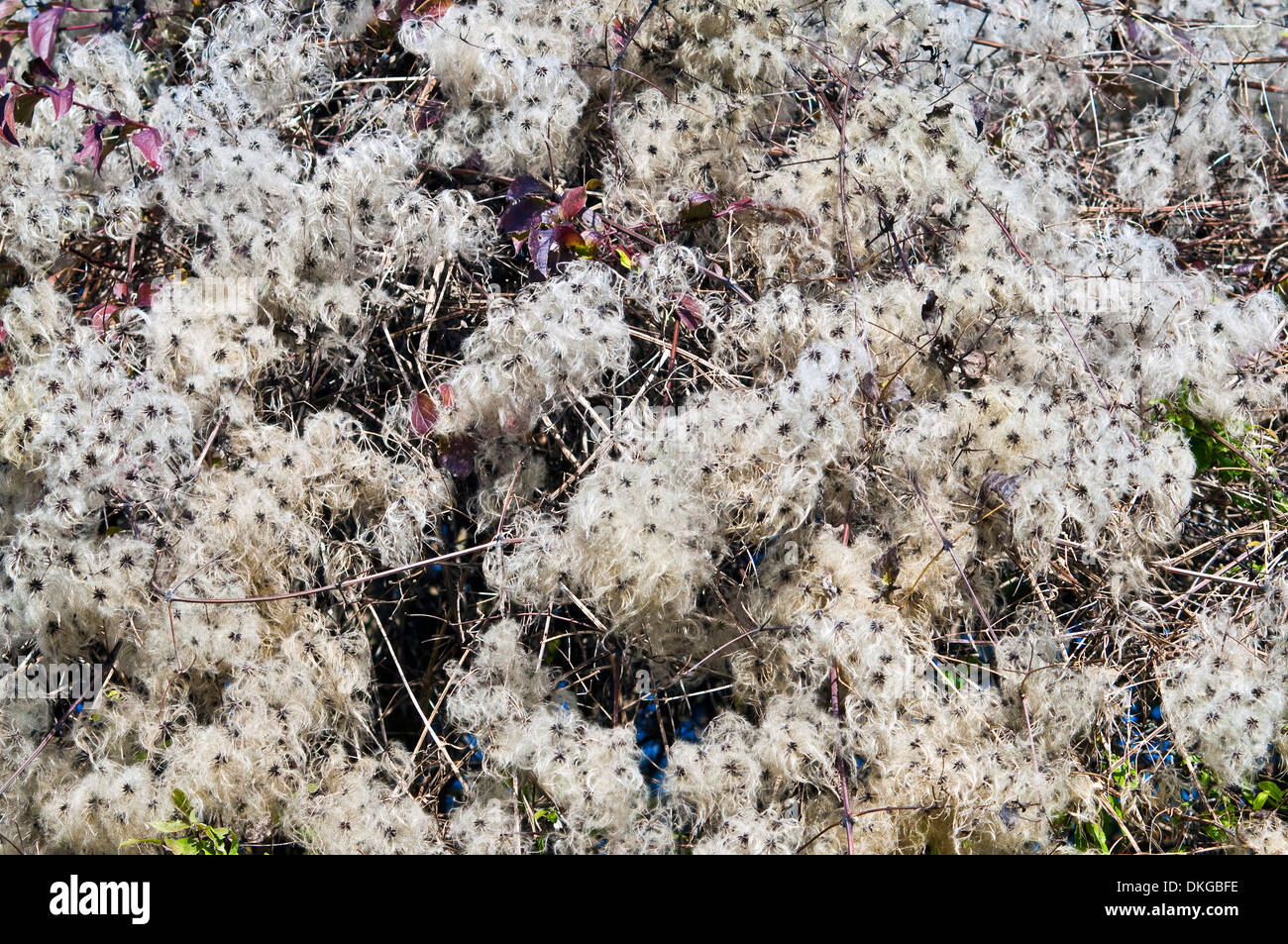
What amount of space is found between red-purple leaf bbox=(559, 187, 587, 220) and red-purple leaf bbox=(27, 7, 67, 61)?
1.26 meters

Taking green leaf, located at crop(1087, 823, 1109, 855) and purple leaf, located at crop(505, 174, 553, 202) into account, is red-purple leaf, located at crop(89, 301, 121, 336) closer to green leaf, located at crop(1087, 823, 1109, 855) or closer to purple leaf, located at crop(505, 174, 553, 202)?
purple leaf, located at crop(505, 174, 553, 202)

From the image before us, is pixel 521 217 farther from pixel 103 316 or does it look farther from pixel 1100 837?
pixel 1100 837

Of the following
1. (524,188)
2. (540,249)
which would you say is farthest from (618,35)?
(540,249)

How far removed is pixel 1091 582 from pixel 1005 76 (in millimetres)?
1296

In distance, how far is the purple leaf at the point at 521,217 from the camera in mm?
2021

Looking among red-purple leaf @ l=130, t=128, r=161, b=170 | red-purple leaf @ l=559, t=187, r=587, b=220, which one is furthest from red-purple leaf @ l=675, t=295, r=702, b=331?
red-purple leaf @ l=130, t=128, r=161, b=170

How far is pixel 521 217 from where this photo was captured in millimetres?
2025

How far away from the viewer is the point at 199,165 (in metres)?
2.02

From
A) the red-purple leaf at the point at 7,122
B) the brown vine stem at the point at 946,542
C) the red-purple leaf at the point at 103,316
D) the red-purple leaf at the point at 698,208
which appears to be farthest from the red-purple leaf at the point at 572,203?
the red-purple leaf at the point at 7,122

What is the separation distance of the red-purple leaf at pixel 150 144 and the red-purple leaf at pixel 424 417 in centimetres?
76

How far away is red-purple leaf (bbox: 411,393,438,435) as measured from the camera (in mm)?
1936

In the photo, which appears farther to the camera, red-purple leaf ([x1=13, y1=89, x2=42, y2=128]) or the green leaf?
red-purple leaf ([x1=13, y1=89, x2=42, y2=128])

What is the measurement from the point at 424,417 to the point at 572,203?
0.52 metres
